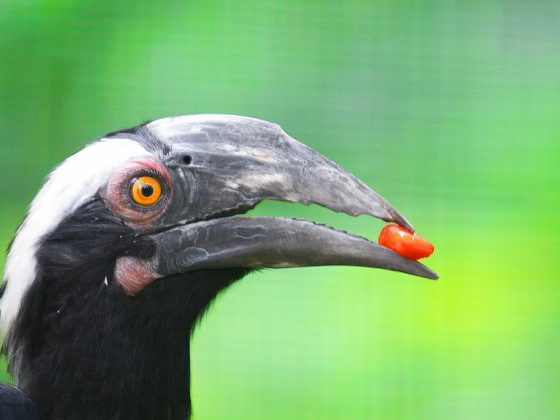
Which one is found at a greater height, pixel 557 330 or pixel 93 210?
pixel 93 210

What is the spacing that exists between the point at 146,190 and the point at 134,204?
3 centimetres

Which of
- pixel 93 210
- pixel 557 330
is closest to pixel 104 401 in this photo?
pixel 93 210

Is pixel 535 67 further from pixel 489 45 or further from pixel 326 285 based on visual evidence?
pixel 326 285

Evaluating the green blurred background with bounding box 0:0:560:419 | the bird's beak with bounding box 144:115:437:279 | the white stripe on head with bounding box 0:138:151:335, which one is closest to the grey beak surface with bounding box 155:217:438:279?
the bird's beak with bounding box 144:115:437:279

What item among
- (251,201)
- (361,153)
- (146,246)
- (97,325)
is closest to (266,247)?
(251,201)

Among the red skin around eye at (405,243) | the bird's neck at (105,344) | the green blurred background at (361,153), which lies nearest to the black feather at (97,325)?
the bird's neck at (105,344)

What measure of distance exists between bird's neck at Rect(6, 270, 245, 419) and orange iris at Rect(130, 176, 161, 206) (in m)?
0.14

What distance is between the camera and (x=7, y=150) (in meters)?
2.94

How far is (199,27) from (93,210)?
4.60 ft

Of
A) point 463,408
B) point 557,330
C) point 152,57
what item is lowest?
point 463,408

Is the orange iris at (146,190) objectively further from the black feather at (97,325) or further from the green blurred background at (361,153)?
the green blurred background at (361,153)

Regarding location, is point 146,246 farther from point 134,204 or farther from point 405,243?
point 405,243

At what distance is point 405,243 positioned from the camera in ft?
5.63

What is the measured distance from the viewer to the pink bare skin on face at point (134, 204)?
1773mm
